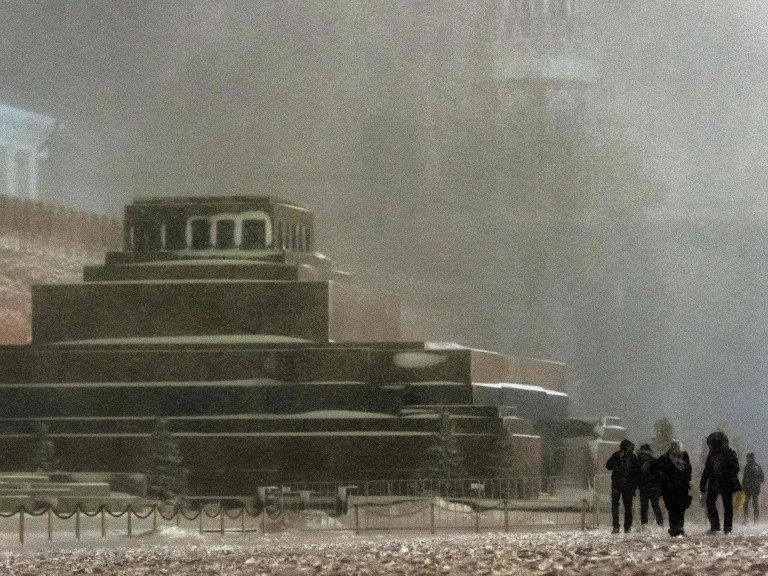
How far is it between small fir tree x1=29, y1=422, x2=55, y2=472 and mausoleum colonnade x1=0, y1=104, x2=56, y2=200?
98.9 ft

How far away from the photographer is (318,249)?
75875mm

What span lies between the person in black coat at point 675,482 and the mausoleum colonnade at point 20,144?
5294 centimetres

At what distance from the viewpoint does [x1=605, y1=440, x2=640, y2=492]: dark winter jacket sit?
33344 millimetres

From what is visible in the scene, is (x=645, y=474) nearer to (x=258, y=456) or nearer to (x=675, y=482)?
(x=675, y=482)

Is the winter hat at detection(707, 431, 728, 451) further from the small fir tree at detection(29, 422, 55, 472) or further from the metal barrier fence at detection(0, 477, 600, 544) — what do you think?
the small fir tree at detection(29, 422, 55, 472)

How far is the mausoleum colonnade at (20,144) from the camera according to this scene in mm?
81500

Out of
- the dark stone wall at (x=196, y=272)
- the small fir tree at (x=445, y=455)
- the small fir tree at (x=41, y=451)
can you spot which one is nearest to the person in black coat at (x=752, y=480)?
the small fir tree at (x=445, y=455)

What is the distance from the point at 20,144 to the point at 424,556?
5603 centimetres

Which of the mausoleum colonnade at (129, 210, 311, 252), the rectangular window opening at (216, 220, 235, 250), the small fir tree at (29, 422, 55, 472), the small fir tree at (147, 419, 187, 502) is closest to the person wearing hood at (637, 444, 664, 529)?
the small fir tree at (147, 419, 187, 502)

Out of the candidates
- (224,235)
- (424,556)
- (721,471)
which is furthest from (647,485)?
(224,235)

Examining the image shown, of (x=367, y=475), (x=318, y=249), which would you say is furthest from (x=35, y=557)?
(x=318, y=249)

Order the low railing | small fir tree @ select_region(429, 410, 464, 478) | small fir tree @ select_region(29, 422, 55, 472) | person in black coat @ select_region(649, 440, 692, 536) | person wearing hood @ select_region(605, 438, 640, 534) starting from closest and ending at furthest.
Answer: person in black coat @ select_region(649, 440, 692, 536), person wearing hood @ select_region(605, 438, 640, 534), the low railing, small fir tree @ select_region(429, 410, 464, 478), small fir tree @ select_region(29, 422, 55, 472)

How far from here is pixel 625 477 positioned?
3353cm

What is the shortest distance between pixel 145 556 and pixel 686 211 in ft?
185
